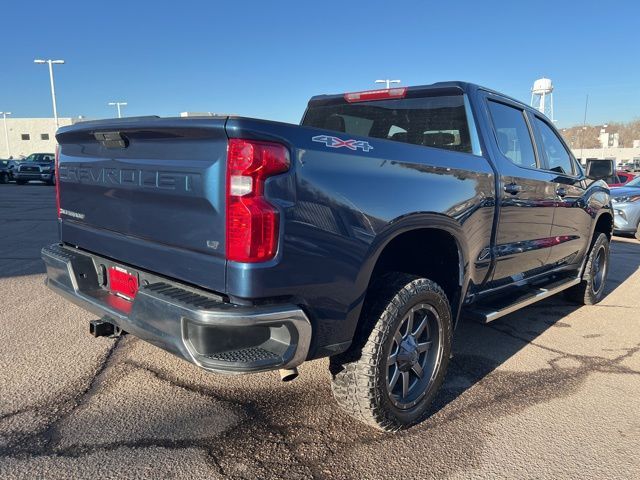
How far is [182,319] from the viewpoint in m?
2.19

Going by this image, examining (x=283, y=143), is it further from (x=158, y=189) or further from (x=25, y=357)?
(x=25, y=357)

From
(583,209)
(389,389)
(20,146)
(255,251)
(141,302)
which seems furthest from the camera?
(20,146)

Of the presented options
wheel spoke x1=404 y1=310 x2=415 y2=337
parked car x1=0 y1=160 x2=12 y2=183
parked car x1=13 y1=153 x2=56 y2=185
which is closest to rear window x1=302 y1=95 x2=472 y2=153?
wheel spoke x1=404 y1=310 x2=415 y2=337

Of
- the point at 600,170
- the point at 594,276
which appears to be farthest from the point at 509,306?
the point at 594,276

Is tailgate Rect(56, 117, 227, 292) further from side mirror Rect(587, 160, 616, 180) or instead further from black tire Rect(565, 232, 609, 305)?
black tire Rect(565, 232, 609, 305)

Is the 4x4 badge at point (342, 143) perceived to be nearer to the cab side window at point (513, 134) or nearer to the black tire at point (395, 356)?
the black tire at point (395, 356)

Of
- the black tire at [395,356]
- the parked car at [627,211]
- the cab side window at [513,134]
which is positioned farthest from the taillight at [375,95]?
the parked car at [627,211]

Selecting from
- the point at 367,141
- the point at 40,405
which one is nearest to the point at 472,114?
the point at 367,141

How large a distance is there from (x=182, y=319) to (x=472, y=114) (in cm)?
247

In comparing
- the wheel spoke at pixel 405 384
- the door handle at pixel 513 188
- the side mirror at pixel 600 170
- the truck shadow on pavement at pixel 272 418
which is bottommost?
the truck shadow on pavement at pixel 272 418

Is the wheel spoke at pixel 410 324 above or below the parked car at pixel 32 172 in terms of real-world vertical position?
above

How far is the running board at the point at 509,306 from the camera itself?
3529 mm

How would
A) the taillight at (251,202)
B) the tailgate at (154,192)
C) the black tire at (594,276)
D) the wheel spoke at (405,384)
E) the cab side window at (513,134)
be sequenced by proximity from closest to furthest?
the taillight at (251,202) → the tailgate at (154,192) → the wheel spoke at (405,384) → the cab side window at (513,134) → the black tire at (594,276)

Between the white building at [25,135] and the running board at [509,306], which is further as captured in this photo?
the white building at [25,135]
